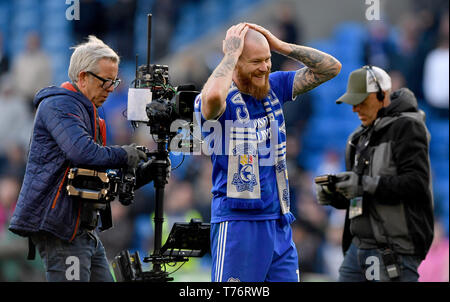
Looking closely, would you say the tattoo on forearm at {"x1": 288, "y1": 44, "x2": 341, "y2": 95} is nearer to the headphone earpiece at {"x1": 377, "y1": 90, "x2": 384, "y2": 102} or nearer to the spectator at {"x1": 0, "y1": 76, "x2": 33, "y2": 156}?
the headphone earpiece at {"x1": 377, "y1": 90, "x2": 384, "y2": 102}

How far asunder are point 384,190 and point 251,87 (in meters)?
1.28

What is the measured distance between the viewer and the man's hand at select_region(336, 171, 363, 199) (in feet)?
16.9

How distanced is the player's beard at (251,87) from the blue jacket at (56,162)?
0.84 meters

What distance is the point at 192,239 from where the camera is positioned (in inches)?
189

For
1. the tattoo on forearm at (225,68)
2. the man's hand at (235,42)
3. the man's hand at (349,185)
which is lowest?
the man's hand at (349,185)

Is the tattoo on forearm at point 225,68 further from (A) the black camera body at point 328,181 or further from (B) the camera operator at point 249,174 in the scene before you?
(A) the black camera body at point 328,181

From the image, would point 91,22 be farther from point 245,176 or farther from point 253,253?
point 253,253

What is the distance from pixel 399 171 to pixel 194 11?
22.2ft

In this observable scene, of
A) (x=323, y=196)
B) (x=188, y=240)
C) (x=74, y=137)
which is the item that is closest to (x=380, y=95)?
(x=323, y=196)

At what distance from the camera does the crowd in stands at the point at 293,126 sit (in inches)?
344

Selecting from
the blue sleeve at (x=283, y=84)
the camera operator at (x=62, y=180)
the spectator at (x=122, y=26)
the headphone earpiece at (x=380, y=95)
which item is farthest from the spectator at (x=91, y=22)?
the blue sleeve at (x=283, y=84)

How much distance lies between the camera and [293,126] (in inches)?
379
